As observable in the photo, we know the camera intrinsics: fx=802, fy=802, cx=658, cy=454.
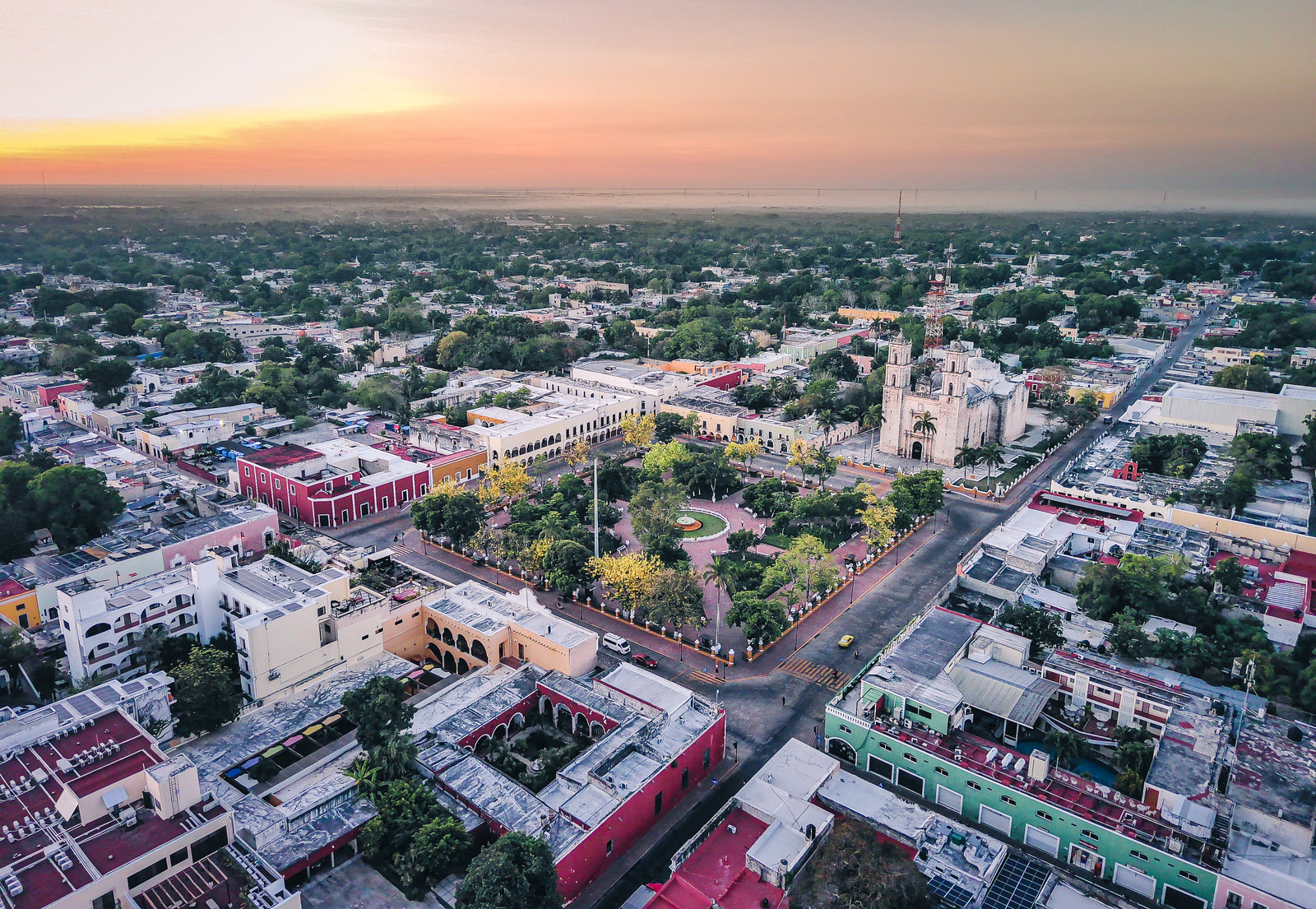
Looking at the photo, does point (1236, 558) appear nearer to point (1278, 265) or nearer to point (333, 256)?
point (1278, 265)

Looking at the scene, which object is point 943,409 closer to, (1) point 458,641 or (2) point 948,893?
(1) point 458,641

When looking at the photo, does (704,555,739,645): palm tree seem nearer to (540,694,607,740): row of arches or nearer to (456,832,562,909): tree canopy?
(540,694,607,740): row of arches

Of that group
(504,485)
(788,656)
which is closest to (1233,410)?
(788,656)

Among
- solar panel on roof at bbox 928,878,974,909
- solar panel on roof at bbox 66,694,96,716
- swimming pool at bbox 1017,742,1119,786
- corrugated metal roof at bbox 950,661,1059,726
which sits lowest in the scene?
swimming pool at bbox 1017,742,1119,786

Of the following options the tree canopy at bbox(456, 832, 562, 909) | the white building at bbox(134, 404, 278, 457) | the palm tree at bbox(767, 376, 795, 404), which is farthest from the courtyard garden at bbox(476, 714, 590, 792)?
the palm tree at bbox(767, 376, 795, 404)

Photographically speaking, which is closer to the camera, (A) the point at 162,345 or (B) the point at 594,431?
(B) the point at 594,431

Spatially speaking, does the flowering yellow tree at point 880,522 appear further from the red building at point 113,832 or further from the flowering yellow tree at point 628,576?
the red building at point 113,832

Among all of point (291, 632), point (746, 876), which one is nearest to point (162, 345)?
point (291, 632)
